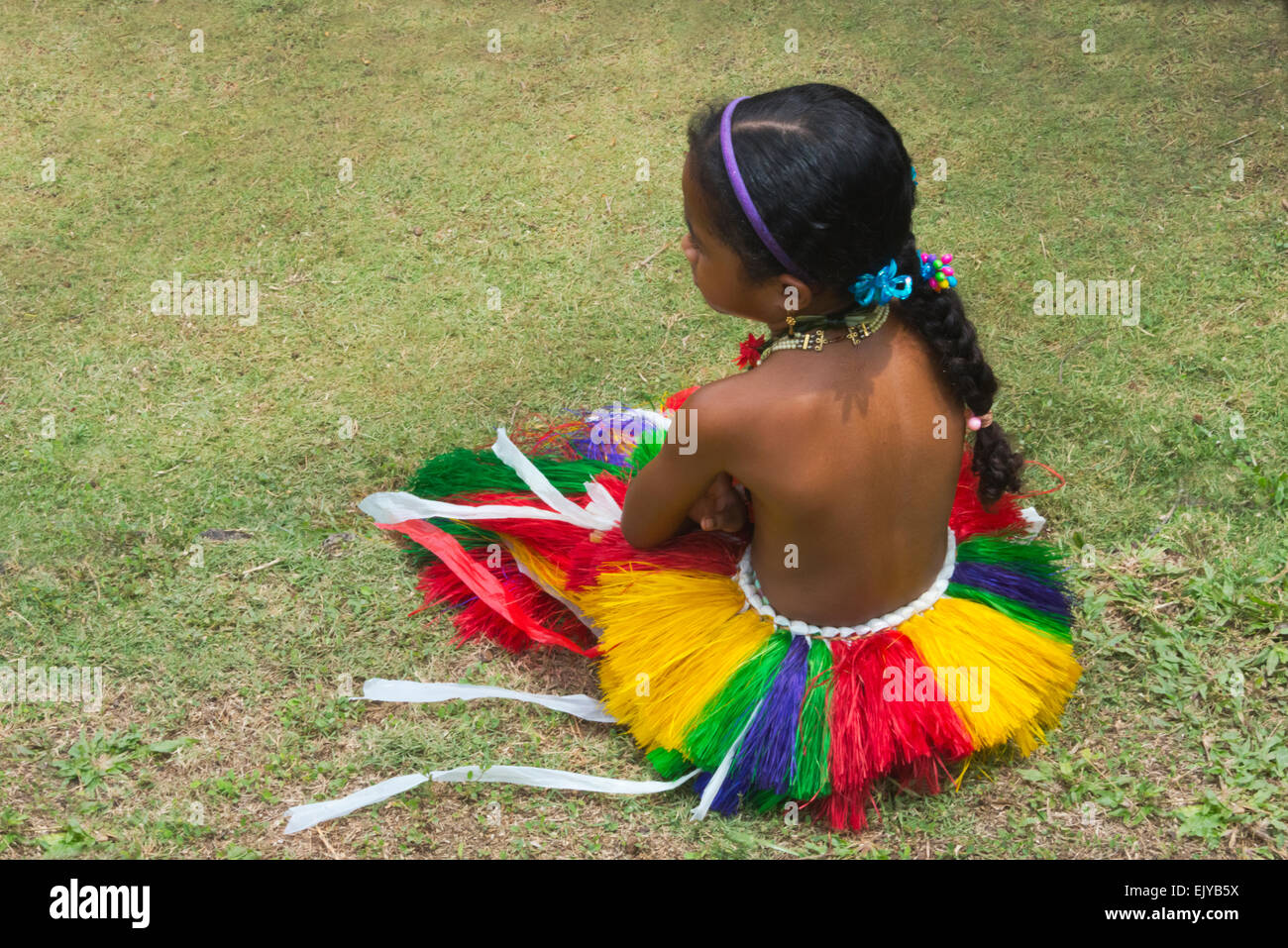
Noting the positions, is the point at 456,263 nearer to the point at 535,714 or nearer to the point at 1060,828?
the point at 535,714

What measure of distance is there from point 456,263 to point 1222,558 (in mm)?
2332

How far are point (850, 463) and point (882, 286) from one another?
30cm

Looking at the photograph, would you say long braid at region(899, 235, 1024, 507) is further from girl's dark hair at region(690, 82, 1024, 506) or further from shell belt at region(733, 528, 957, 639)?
shell belt at region(733, 528, 957, 639)

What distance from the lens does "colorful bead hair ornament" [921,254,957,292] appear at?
1984 mm

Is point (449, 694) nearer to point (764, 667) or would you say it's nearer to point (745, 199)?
point (764, 667)

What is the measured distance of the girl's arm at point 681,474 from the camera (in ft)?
6.41

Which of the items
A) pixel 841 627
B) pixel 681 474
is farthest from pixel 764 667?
pixel 681 474

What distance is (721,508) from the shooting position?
2.21m

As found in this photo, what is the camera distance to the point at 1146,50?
425 centimetres

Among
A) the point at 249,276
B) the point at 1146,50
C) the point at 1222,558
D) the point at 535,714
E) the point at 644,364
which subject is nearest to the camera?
the point at 535,714

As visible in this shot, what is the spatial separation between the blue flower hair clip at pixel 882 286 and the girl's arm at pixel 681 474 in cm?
29

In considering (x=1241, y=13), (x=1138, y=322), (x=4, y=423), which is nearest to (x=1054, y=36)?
(x=1241, y=13)

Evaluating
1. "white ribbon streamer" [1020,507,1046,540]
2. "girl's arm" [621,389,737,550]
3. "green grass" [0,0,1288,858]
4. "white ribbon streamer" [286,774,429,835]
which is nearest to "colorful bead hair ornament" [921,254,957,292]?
"girl's arm" [621,389,737,550]

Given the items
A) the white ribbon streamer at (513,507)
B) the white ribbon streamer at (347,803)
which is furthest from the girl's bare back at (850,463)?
the white ribbon streamer at (347,803)
